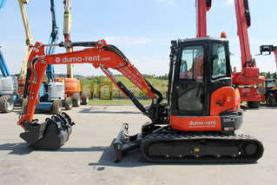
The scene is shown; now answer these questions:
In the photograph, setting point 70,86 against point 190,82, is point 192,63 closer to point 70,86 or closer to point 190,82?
point 190,82

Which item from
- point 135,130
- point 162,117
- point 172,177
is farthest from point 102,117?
point 172,177

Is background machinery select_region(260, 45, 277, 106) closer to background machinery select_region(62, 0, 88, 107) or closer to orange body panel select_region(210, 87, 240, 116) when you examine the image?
background machinery select_region(62, 0, 88, 107)

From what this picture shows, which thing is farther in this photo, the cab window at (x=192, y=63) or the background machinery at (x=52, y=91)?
the background machinery at (x=52, y=91)

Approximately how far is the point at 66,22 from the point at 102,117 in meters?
9.01

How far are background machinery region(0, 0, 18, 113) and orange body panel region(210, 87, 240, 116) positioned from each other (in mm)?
14262

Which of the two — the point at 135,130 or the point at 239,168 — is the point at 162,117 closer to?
the point at 239,168

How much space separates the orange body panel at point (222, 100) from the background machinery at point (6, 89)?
46.8 ft

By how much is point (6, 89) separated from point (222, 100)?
606 inches

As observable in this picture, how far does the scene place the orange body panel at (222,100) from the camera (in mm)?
9320

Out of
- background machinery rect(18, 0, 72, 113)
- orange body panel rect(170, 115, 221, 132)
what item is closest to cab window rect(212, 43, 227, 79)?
orange body panel rect(170, 115, 221, 132)

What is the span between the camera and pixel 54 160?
30.7 ft

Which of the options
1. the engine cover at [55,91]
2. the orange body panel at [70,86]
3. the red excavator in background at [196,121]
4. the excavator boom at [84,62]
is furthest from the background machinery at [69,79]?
the red excavator in background at [196,121]

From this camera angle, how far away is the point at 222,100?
9375mm

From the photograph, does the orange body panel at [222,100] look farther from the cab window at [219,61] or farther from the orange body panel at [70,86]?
the orange body panel at [70,86]
